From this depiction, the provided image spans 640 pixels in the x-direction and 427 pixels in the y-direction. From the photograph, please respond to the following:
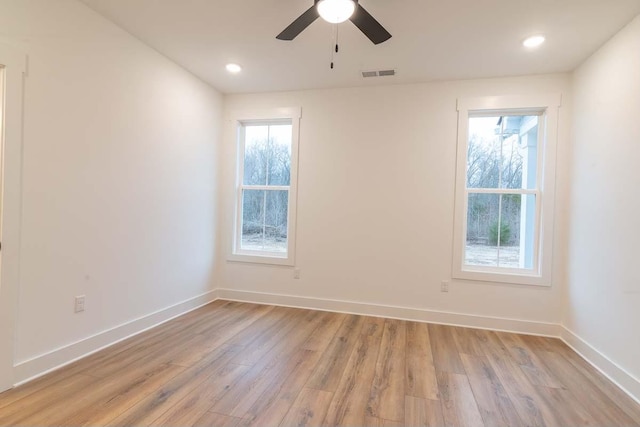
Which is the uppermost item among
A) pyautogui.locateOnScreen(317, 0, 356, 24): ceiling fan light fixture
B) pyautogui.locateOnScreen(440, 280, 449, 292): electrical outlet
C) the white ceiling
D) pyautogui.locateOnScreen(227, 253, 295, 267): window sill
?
the white ceiling

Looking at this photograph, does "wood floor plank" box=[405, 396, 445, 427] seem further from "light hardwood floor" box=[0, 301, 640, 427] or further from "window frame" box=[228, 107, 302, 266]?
"window frame" box=[228, 107, 302, 266]

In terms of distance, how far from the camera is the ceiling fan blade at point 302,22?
6.30 feet

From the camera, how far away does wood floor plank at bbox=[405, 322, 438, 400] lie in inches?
84.4

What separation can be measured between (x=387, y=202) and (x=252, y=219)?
1.82 metres

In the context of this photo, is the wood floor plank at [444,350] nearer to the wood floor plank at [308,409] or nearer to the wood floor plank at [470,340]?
the wood floor plank at [470,340]

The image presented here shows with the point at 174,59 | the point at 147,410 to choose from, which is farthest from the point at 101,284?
the point at 174,59

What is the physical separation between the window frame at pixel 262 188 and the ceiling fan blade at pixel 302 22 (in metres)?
1.85

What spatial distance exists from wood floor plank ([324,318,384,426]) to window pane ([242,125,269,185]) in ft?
7.84

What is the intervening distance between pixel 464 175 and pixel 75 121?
3.63m

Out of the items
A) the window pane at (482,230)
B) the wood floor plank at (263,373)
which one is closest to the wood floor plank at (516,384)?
the window pane at (482,230)

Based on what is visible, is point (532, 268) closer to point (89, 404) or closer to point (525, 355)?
point (525, 355)

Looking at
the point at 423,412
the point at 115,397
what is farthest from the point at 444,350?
the point at 115,397

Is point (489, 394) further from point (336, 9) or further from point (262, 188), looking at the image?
point (262, 188)

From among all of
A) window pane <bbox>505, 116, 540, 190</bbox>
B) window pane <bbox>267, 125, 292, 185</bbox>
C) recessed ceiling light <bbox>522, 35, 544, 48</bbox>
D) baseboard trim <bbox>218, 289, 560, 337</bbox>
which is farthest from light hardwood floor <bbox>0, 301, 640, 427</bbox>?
recessed ceiling light <bbox>522, 35, 544, 48</bbox>
